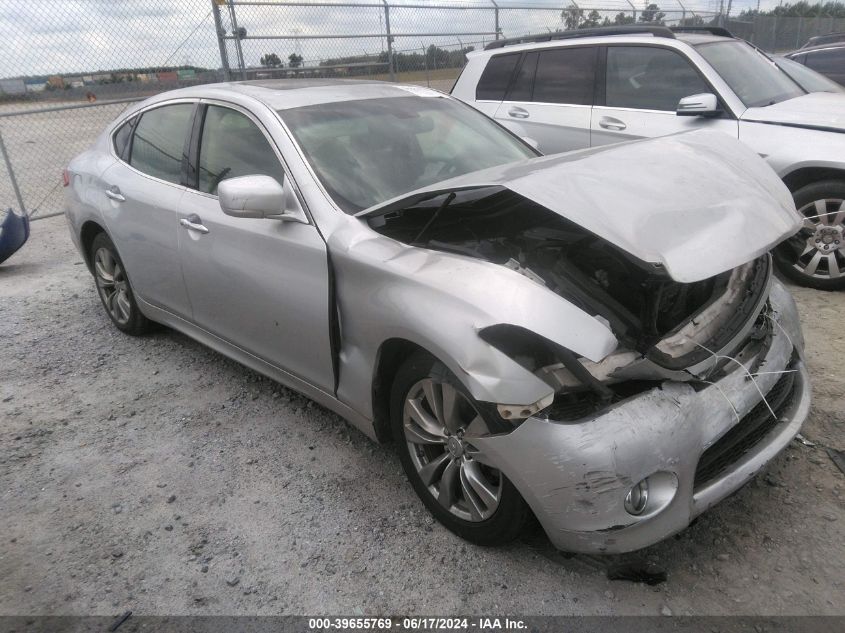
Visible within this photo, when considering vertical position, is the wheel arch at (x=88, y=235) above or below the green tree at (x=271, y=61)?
below

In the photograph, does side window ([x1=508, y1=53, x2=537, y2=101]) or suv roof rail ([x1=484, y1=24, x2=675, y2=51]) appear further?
side window ([x1=508, y1=53, x2=537, y2=101])

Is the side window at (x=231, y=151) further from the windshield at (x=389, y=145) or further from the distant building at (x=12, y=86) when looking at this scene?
the distant building at (x=12, y=86)

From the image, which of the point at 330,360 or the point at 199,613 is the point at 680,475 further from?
the point at 199,613

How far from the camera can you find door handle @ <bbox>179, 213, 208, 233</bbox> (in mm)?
3394

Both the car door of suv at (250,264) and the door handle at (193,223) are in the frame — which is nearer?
the car door of suv at (250,264)

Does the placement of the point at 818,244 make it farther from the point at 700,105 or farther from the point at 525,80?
the point at 525,80

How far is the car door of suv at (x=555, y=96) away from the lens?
5922 mm

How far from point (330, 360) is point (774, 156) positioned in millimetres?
3783

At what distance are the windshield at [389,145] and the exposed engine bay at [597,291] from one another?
35cm

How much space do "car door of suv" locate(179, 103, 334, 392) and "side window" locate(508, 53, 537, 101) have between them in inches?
146

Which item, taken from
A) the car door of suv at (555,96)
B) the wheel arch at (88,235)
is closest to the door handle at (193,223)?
the wheel arch at (88,235)

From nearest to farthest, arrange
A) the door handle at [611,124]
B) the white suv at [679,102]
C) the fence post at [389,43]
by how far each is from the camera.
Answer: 1. the white suv at [679,102]
2. the door handle at [611,124]
3. the fence post at [389,43]

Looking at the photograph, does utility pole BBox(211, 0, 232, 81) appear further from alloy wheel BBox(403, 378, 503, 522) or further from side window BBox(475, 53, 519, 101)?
alloy wheel BBox(403, 378, 503, 522)

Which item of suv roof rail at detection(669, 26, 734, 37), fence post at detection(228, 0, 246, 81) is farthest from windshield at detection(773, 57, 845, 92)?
fence post at detection(228, 0, 246, 81)
